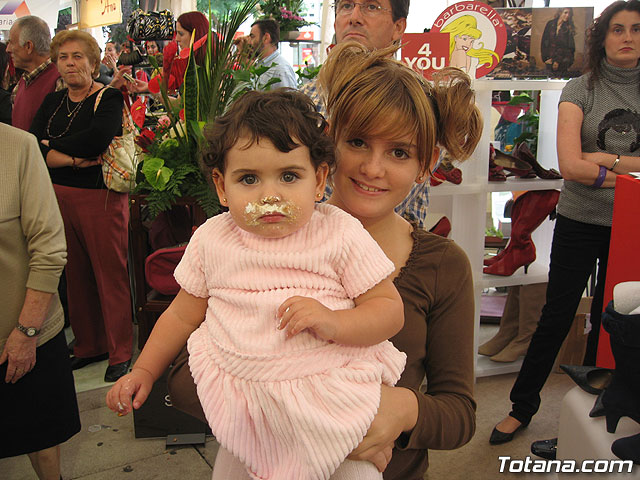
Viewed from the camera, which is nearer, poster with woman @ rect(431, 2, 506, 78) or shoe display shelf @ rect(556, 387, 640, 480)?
shoe display shelf @ rect(556, 387, 640, 480)

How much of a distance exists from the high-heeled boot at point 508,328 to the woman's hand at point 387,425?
2.68m

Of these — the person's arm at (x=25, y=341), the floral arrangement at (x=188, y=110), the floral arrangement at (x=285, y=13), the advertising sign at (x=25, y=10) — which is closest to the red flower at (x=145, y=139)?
the floral arrangement at (x=188, y=110)

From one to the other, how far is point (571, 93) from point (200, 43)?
1.65 m

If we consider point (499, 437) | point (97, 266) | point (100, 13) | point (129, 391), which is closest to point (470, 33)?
point (499, 437)

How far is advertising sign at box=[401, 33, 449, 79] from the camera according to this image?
2.56m

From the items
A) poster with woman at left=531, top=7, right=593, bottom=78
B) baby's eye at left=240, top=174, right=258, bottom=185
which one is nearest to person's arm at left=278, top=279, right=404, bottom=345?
baby's eye at left=240, top=174, right=258, bottom=185

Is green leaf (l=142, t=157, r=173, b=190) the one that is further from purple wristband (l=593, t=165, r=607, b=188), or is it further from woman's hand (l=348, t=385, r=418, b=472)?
purple wristband (l=593, t=165, r=607, b=188)

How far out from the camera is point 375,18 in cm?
206

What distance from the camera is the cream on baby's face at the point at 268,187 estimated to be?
97cm

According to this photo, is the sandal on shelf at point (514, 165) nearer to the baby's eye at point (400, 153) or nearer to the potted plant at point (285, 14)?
the baby's eye at point (400, 153)

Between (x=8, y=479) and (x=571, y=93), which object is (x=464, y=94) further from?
(x=8, y=479)

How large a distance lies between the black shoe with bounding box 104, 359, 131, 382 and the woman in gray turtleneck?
2223 millimetres

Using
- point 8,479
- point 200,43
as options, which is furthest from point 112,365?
point 200,43

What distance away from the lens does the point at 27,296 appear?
73.0 inches
